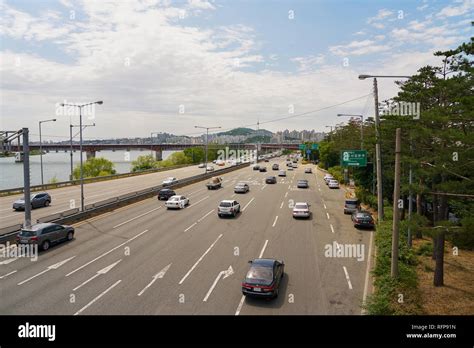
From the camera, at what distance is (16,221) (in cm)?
2966

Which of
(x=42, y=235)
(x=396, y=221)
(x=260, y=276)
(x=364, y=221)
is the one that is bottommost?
(x=364, y=221)

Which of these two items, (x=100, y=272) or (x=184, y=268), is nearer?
(x=100, y=272)

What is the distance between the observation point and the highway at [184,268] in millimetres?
14672

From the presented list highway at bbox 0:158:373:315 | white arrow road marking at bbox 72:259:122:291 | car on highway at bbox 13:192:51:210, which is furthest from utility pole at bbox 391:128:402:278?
car on highway at bbox 13:192:51:210

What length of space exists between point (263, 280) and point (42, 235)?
1437cm

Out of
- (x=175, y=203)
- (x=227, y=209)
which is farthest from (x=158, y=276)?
(x=175, y=203)

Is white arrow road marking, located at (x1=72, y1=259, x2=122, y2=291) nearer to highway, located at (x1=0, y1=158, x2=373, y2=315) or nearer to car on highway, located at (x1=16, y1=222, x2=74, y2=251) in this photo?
highway, located at (x1=0, y1=158, x2=373, y2=315)

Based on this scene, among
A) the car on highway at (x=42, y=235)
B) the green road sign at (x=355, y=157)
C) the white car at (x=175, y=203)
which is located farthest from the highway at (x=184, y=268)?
the green road sign at (x=355, y=157)

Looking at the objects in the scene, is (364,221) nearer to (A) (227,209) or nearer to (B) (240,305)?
(A) (227,209)

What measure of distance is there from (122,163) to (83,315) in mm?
164093

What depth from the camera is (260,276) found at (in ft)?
50.6
